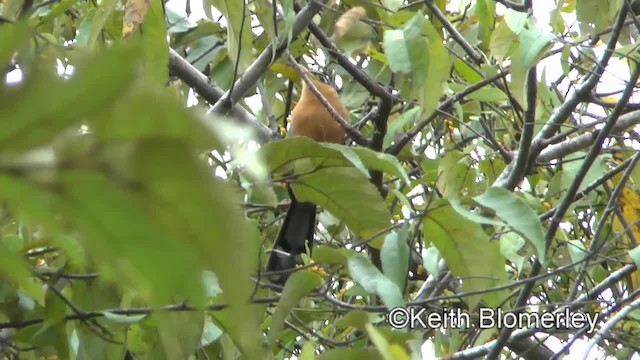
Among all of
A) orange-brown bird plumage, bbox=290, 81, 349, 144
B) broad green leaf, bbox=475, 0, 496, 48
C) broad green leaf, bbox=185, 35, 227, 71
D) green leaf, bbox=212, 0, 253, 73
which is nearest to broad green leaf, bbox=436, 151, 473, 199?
broad green leaf, bbox=475, 0, 496, 48

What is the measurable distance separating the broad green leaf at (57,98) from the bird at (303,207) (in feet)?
5.64

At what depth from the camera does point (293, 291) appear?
1262 millimetres

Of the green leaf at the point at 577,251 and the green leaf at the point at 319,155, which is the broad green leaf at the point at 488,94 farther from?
the green leaf at the point at 319,155

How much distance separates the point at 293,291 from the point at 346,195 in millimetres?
155

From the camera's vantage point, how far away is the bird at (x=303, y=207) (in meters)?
2.19

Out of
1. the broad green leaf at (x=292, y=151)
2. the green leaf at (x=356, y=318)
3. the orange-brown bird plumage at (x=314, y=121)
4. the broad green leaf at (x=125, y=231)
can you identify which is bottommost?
the orange-brown bird plumage at (x=314, y=121)

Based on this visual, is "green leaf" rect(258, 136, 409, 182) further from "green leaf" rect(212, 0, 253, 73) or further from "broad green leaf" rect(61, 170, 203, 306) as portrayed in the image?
"broad green leaf" rect(61, 170, 203, 306)

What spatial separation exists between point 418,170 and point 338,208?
4.40ft

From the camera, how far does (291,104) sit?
3.19 metres

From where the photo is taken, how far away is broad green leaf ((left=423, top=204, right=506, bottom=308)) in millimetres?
1255

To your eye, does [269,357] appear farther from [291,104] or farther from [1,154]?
[291,104]

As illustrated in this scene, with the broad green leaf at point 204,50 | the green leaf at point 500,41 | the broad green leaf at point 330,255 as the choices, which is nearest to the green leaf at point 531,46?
the green leaf at point 500,41

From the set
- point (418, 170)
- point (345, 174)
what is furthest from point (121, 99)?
point (418, 170)

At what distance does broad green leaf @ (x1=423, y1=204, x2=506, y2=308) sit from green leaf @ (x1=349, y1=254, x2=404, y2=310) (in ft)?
0.31
